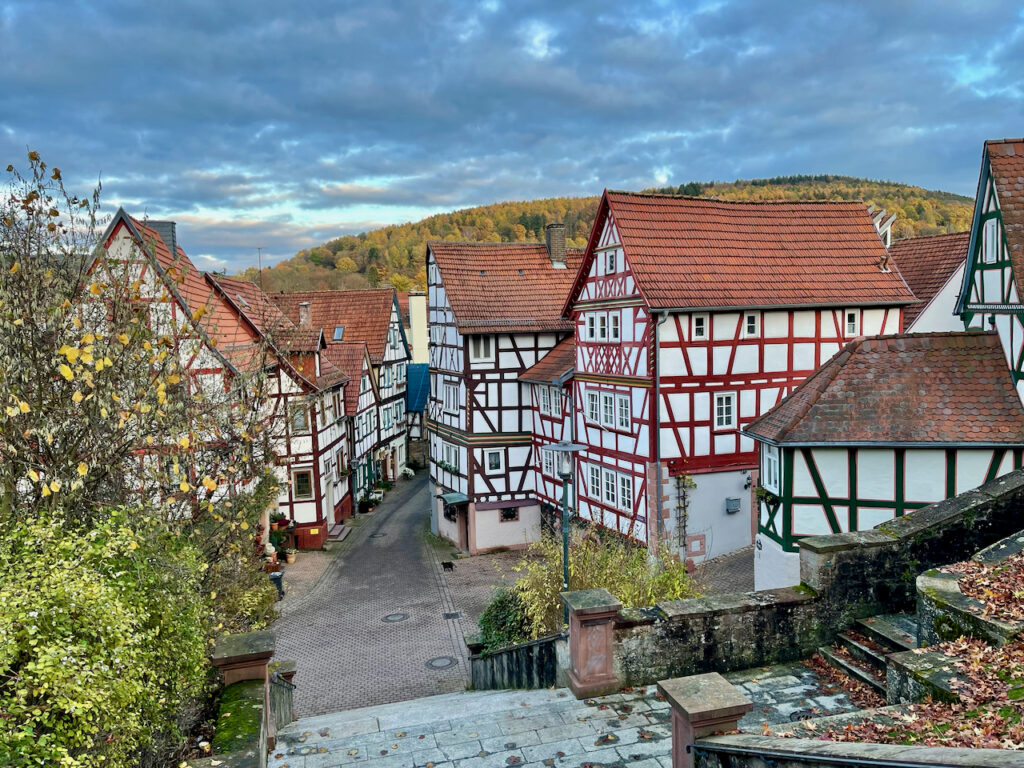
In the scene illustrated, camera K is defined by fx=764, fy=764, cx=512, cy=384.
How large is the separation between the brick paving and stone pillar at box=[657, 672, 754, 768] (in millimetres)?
11085

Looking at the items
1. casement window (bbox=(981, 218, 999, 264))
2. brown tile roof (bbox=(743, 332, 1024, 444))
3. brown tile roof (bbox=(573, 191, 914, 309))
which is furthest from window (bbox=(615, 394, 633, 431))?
casement window (bbox=(981, 218, 999, 264))

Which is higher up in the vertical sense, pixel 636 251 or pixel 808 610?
pixel 636 251

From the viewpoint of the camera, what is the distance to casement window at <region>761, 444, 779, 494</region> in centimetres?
1634

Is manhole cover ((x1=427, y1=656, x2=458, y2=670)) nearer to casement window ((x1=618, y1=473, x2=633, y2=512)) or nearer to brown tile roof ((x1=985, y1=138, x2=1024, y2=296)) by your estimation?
casement window ((x1=618, y1=473, x2=633, y2=512))

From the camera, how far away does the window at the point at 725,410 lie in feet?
67.4

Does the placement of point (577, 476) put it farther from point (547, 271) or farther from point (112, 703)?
point (112, 703)

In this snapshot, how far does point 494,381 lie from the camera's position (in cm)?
2728

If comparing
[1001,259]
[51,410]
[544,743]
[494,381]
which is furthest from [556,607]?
[494,381]

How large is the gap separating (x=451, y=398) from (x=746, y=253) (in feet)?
40.4

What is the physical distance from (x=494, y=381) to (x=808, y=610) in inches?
735

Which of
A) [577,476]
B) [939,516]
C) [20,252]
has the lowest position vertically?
[577,476]

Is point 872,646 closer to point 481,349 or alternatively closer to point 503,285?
point 481,349

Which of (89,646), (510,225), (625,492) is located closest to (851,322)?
(625,492)

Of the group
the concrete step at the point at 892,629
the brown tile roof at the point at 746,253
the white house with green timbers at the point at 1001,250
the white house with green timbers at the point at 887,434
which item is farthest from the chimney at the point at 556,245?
the concrete step at the point at 892,629
